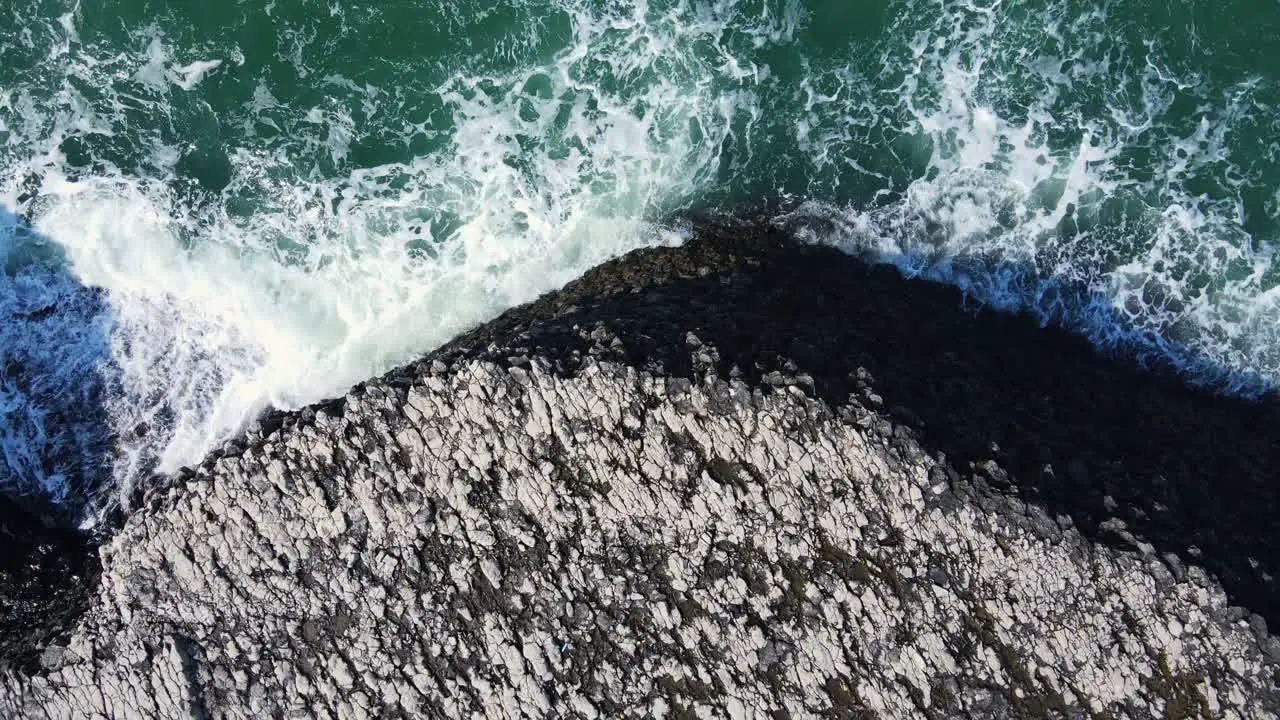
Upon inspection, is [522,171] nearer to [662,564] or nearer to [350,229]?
[350,229]

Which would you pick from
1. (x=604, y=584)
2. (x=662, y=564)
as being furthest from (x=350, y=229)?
(x=662, y=564)

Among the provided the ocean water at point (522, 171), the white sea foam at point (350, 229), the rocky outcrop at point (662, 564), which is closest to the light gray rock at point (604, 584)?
the rocky outcrop at point (662, 564)

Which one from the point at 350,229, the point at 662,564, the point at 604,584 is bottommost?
the point at 604,584

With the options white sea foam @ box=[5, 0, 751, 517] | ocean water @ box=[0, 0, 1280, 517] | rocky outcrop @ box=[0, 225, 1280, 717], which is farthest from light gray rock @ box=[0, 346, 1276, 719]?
ocean water @ box=[0, 0, 1280, 517]

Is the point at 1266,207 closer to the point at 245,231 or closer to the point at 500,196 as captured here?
the point at 500,196

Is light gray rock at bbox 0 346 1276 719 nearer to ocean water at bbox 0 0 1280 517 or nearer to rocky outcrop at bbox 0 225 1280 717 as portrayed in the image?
rocky outcrop at bbox 0 225 1280 717

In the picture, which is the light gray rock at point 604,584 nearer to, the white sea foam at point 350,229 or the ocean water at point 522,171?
the white sea foam at point 350,229

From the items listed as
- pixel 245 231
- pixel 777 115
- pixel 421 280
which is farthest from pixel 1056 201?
pixel 245 231
